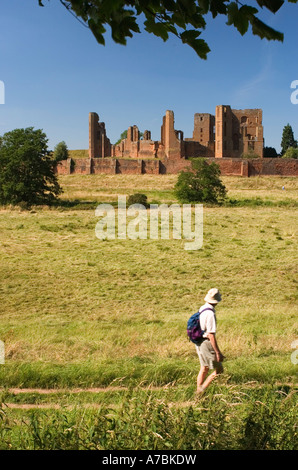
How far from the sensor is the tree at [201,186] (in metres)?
35.9

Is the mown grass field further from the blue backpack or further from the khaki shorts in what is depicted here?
the blue backpack

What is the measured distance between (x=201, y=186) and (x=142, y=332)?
28.2 meters

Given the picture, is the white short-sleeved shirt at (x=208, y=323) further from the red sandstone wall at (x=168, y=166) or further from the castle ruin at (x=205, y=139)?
the castle ruin at (x=205, y=139)

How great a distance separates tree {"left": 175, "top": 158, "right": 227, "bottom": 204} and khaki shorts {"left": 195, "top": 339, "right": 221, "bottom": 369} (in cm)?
3021

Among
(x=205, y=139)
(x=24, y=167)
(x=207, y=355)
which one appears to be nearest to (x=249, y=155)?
(x=205, y=139)

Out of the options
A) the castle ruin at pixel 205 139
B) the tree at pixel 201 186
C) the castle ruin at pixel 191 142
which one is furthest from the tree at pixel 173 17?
the castle ruin at pixel 205 139

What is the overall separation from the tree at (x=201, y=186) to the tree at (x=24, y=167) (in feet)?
33.2

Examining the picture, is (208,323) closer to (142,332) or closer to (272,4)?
(272,4)

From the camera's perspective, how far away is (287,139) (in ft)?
264

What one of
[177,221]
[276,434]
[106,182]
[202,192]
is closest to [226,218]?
[177,221]

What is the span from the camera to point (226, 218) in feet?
90.6

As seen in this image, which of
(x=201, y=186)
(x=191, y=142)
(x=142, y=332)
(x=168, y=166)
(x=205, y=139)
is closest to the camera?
(x=142, y=332)

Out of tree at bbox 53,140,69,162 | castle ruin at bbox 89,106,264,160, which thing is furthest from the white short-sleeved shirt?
tree at bbox 53,140,69,162

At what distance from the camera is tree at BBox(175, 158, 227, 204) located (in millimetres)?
35906
